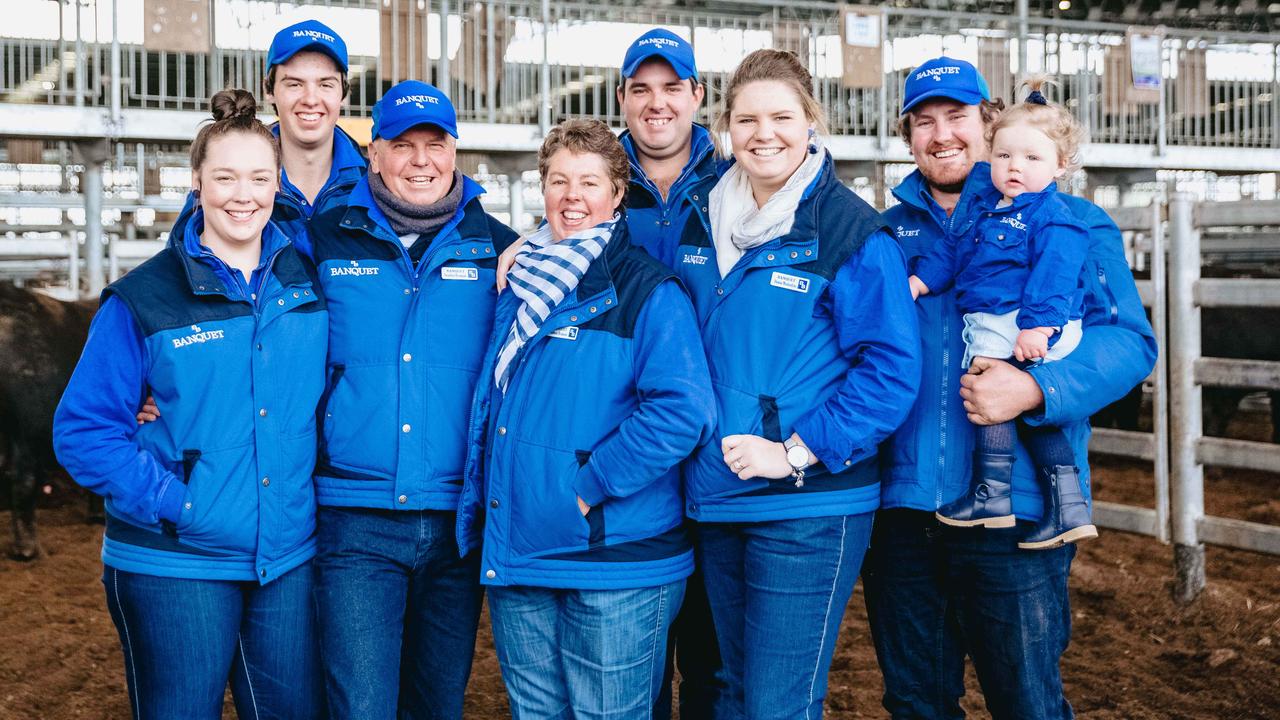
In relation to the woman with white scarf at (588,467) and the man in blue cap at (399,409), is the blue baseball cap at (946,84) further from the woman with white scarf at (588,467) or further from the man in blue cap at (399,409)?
the man in blue cap at (399,409)

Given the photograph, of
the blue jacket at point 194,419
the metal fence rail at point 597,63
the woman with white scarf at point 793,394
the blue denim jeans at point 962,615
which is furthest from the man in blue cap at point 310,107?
the metal fence rail at point 597,63

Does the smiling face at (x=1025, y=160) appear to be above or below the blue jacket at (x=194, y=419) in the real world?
above

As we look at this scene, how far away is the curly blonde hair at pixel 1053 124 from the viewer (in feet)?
9.00

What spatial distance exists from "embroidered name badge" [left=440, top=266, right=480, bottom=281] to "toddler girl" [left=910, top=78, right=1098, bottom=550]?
1239 mm

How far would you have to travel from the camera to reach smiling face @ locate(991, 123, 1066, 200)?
8.91 ft

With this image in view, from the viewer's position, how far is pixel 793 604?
8.45 ft

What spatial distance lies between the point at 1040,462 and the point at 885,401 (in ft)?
1.66

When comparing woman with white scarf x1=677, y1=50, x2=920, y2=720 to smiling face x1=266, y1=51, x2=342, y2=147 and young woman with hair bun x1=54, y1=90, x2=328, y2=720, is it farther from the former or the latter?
smiling face x1=266, y1=51, x2=342, y2=147

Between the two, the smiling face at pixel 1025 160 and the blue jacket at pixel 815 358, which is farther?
the smiling face at pixel 1025 160

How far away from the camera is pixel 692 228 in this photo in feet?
9.61

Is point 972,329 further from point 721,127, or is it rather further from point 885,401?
point 721,127

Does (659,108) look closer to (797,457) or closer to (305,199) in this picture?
(305,199)

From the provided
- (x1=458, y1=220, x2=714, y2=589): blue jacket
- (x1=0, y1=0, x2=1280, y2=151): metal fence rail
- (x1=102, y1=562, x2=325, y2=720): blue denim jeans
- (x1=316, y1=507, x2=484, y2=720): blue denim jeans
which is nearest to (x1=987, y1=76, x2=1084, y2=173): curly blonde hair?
(x1=458, y1=220, x2=714, y2=589): blue jacket

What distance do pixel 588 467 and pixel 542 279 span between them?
460 millimetres
